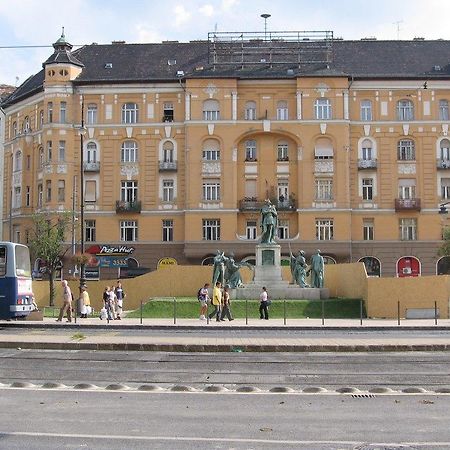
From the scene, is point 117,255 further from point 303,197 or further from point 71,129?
point 303,197

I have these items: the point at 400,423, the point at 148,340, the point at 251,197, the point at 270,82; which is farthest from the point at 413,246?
the point at 400,423

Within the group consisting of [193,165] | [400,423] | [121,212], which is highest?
[193,165]

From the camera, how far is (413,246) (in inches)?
2285

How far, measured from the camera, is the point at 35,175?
207 feet

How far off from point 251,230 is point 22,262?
32.0m

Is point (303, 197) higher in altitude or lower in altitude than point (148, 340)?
higher

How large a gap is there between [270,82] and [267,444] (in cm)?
5288

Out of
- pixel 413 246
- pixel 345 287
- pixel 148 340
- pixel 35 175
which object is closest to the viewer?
pixel 148 340

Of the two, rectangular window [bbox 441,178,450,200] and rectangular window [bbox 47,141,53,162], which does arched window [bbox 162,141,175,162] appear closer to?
rectangular window [bbox 47,141,53,162]

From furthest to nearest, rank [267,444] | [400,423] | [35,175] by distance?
[35,175] < [400,423] < [267,444]

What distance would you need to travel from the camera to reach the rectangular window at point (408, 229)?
58344 millimetres

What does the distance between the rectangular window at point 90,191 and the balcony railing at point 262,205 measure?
11957 millimetres

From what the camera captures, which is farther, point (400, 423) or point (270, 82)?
point (270, 82)

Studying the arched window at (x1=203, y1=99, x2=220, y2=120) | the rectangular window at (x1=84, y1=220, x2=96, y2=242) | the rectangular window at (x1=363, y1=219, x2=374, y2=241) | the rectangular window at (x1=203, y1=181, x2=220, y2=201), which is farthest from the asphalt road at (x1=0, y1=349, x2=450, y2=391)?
the arched window at (x1=203, y1=99, x2=220, y2=120)
